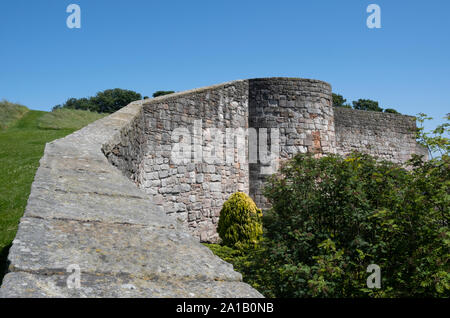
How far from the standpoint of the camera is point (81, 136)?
4.71 m

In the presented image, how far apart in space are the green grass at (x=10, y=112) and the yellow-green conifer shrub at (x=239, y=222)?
470 inches

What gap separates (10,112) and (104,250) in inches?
782

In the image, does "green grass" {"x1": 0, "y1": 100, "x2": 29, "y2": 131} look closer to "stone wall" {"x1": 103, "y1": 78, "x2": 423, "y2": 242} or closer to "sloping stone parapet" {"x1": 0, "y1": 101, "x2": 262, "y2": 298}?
"stone wall" {"x1": 103, "y1": 78, "x2": 423, "y2": 242}

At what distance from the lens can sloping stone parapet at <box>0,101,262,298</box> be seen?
154 cm

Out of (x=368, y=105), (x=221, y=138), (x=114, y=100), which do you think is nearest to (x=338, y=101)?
(x=368, y=105)

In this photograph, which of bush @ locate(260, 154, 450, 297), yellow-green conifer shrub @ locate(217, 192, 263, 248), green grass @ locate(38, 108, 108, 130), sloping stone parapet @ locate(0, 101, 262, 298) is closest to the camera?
sloping stone parapet @ locate(0, 101, 262, 298)

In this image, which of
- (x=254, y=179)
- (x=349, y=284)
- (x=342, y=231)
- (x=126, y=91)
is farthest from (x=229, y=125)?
(x=126, y=91)

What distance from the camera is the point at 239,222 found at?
33.3 ft

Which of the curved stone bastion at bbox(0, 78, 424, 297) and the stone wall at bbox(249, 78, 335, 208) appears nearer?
the curved stone bastion at bbox(0, 78, 424, 297)

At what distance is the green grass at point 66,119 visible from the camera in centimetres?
1591

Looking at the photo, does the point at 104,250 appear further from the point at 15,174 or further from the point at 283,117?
the point at 283,117

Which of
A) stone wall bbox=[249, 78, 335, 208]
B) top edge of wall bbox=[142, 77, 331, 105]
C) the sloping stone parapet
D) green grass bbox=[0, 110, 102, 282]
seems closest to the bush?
the sloping stone parapet

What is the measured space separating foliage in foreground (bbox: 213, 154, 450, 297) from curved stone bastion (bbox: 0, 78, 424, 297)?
163cm
